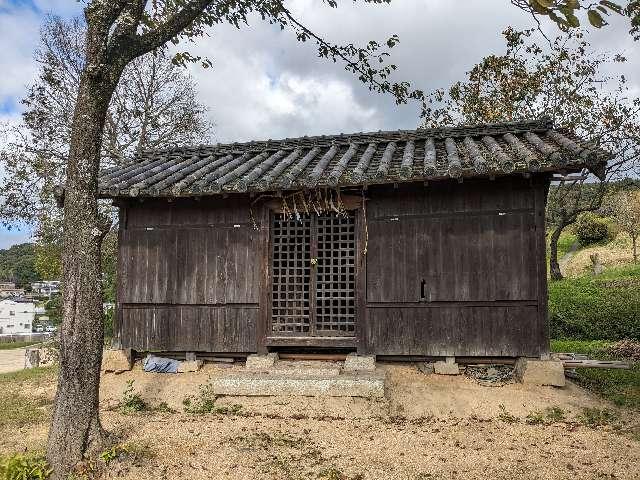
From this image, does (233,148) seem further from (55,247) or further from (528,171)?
(55,247)

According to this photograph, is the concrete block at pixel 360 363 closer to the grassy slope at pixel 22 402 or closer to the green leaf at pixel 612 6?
the grassy slope at pixel 22 402

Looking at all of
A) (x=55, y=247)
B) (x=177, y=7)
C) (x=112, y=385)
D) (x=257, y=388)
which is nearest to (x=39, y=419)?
(x=112, y=385)

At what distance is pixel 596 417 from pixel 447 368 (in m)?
2.34

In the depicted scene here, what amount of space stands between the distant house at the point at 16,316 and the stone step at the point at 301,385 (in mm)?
52001

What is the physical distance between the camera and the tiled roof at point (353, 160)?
778 cm

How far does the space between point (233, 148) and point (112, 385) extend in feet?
19.2

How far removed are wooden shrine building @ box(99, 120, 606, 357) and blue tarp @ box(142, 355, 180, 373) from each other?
272 millimetres

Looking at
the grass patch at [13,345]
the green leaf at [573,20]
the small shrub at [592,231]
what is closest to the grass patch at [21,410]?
the green leaf at [573,20]

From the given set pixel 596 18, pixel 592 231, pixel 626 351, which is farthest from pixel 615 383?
pixel 592 231

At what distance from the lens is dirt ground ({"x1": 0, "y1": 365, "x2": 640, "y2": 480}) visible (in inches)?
214

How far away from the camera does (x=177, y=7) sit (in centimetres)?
628

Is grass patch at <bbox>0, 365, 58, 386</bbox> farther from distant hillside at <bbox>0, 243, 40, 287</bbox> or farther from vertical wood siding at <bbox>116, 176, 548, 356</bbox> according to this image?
distant hillside at <bbox>0, 243, 40, 287</bbox>

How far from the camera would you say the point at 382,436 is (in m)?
6.57

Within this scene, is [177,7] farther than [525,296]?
No
